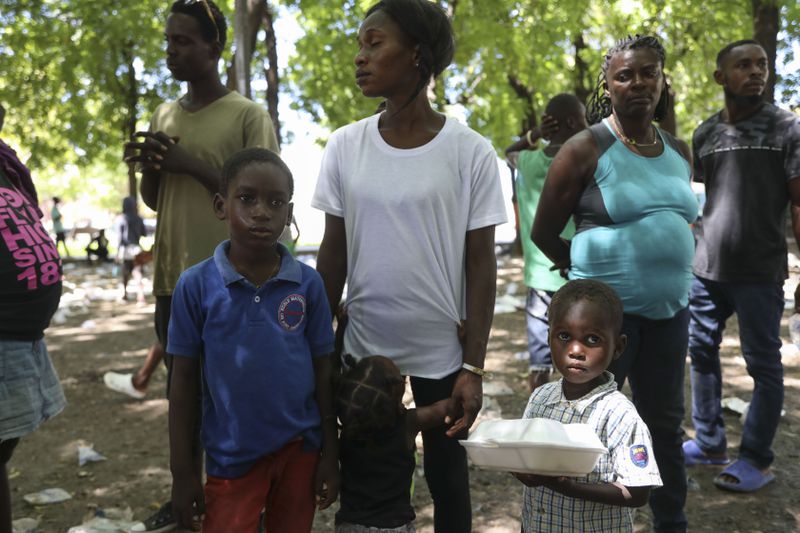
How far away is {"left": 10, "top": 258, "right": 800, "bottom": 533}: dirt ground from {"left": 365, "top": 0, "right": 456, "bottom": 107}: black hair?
220 cm

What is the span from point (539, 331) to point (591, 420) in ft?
8.03

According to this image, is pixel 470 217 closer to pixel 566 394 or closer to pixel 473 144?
pixel 473 144

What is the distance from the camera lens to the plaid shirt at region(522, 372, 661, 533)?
6.57 ft

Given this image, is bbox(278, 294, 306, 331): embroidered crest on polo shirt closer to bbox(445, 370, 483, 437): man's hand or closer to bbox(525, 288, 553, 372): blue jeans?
bbox(445, 370, 483, 437): man's hand

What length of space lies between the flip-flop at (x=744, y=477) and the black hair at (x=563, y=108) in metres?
2.19

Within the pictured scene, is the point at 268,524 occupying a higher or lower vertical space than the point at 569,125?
lower

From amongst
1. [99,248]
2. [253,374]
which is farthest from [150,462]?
[99,248]

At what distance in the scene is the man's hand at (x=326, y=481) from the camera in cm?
225

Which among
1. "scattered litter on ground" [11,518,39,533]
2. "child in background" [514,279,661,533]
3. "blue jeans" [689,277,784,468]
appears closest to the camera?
"child in background" [514,279,661,533]

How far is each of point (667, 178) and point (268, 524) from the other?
1.83 m

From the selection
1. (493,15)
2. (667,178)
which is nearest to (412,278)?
(667,178)

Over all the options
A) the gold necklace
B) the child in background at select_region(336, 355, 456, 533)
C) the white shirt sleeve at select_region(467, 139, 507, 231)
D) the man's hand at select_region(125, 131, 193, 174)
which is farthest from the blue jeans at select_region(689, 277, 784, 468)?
the man's hand at select_region(125, 131, 193, 174)

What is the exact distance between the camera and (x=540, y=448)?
5.90 ft

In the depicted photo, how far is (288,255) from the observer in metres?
2.32
